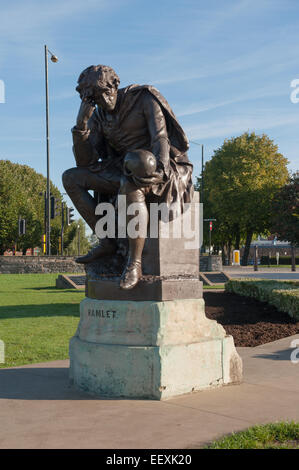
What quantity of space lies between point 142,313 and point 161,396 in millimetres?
736

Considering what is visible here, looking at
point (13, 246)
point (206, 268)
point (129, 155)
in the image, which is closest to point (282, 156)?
point (206, 268)

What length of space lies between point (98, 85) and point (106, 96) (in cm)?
15

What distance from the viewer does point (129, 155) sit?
4805 mm

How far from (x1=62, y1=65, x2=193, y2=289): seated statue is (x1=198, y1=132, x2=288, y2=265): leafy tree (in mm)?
42578

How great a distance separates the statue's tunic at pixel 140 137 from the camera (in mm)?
5148

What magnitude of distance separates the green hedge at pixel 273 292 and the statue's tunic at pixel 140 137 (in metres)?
5.82

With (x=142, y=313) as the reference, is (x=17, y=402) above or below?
below

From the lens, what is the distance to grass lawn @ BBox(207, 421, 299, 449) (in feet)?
11.2

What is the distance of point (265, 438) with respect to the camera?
3.56m

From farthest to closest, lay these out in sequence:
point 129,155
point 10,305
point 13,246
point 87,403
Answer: point 13,246 → point 10,305 → point 129,155 → point 87,403

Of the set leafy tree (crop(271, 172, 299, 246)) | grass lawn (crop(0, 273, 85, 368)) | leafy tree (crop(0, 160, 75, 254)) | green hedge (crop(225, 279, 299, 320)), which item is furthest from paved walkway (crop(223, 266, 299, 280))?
leafy tree (crop(0, 160, 75, 254))

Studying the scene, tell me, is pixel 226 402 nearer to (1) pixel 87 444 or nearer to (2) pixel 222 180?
(1) pixel 87 444

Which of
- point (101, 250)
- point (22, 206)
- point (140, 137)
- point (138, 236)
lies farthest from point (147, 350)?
point (22, 206)
